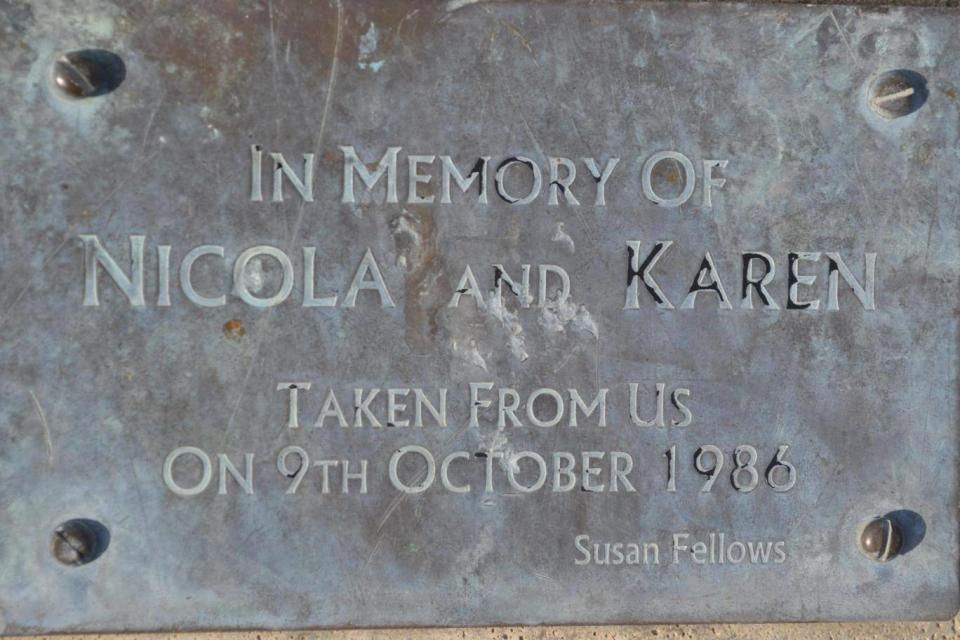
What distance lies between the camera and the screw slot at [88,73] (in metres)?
2.30

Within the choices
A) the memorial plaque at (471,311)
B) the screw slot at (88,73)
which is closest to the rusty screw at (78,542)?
the memorial plaque at (471,311)

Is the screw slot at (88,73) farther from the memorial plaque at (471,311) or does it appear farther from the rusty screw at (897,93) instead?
the rusty screw at (897,93)

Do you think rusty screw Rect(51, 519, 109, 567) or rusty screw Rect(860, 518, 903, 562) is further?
rusty screw Rect(860, 518, 903, 562)

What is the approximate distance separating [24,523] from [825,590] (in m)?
2.26

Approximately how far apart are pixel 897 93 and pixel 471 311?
1368mm

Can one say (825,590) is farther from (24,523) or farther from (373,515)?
(24,523)

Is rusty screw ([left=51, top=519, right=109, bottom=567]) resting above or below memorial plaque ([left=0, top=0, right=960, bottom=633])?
below

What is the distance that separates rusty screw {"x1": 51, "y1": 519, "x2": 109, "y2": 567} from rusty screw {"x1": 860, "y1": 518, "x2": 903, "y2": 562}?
2.15 meters

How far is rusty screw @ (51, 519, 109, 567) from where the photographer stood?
2.34 metres
